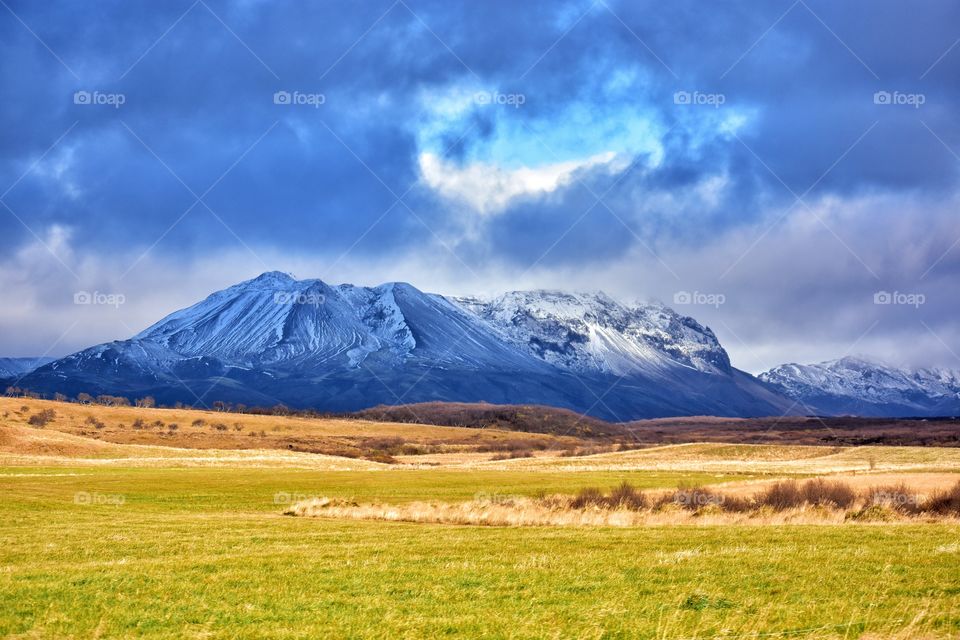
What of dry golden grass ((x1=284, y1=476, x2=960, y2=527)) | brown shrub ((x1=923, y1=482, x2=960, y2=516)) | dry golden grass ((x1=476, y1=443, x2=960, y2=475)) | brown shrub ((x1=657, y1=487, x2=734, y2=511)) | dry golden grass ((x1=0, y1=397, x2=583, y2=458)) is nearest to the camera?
dry golden grass ((x1=284, y1=476, x2=960, y2=527))

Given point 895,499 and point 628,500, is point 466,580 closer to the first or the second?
point 628,500

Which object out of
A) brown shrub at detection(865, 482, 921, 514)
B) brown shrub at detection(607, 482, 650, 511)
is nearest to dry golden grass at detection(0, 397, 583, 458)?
brown shrub at detection(607, 482, 650, 511)

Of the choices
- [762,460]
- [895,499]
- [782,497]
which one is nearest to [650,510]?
[782,497]

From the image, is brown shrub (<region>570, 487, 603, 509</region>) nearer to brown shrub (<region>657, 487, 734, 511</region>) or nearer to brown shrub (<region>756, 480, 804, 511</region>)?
brown shrub (<region>657, 487, 734, 511</region>)

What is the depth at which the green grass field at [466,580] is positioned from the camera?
14953 mm

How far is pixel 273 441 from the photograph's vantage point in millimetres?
147250

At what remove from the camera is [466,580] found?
2005 cm

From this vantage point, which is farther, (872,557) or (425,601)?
→ (872,557)

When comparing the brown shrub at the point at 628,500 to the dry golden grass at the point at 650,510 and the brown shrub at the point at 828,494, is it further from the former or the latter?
the brown shrub at the point at 828,494

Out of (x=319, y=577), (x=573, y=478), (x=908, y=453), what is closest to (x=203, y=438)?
(x=573, y=478)

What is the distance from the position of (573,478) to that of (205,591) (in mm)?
61401

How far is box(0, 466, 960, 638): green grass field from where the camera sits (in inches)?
589

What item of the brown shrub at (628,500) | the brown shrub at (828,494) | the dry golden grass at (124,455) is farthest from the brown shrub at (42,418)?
the brown shrub at (828,494)

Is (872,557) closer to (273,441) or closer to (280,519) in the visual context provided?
(280,519)
